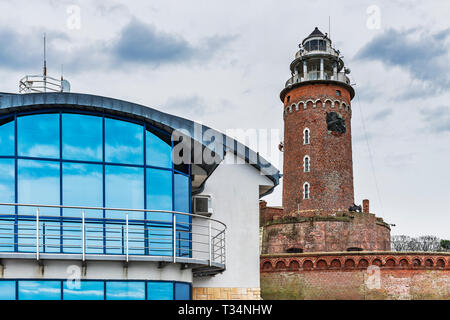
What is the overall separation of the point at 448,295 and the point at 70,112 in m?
28.1

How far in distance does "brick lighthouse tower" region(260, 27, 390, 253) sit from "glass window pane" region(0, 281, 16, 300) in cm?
2916

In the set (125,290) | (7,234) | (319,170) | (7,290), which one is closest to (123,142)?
(7,234)

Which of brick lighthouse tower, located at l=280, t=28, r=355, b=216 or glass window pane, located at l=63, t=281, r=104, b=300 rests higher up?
brick lighthouse tower, located at l=280, t=28, r=355, b=216

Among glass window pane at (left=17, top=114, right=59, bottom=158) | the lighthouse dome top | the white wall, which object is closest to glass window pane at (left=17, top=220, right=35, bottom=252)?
glass window pane at (left=17, top=114, right=59, bottom=158)

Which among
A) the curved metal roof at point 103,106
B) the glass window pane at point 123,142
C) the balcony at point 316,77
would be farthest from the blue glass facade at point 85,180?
the balcony at point 316,77

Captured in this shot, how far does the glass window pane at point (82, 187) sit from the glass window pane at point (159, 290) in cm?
217

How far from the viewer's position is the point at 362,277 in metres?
34.9

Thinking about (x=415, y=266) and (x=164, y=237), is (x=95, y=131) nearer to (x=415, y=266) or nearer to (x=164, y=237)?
(x=164, y=237)

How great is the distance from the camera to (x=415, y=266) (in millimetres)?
34812

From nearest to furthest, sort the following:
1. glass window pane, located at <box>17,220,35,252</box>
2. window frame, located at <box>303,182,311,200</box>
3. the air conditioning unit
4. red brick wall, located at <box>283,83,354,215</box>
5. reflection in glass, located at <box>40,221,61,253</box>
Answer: glass window pane, located at <box>17,220,35,252</box> → reflection in glass, located at <box>40,221,61,253</box> → the air conditioning unit → red brick wall, located at <box>283,83,354,215</box> → window frame, located at <box>303,182,311,200</box>

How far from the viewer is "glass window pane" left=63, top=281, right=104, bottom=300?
44.6 feet

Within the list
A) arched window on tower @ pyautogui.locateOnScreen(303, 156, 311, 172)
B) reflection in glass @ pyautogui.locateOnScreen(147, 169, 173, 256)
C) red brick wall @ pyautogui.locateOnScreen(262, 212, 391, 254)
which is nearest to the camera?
reflection in glass @ pyautogui.locateOnScreen(147, 169, 173, 256)

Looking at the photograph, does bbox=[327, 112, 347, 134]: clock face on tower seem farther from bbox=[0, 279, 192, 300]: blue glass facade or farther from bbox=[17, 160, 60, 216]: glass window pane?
bbox=[17, 160, 60, 216]: glass window pane

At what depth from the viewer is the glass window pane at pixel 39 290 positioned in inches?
525
